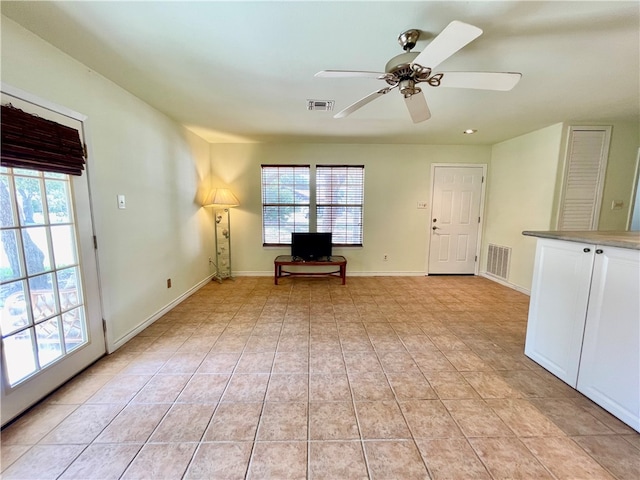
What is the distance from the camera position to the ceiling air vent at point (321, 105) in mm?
2568

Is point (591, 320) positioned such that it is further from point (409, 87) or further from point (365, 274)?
point (365, 274)

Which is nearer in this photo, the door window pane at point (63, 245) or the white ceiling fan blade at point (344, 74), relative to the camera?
the white ceiling fan blade at point (344, 74)

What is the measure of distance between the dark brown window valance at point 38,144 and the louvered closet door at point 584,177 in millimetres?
5194

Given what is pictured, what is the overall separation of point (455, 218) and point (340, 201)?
210 cm

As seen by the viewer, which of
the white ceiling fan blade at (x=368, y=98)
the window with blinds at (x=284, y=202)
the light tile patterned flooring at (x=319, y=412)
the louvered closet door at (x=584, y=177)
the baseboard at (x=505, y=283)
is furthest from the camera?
the window with blinds at (x=284, y=202)

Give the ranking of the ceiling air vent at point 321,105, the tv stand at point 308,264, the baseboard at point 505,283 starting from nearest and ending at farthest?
the ceiling air vent at point 321,105 → the baseboard at point 505,283 → the tv stand at point 308,264

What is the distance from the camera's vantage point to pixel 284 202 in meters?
4.44

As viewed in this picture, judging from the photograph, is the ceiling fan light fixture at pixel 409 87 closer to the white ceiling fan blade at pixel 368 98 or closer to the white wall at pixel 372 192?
the white ceiling fan blade at pixel 368 98

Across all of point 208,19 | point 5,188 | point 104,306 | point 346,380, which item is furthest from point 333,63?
point 104,306

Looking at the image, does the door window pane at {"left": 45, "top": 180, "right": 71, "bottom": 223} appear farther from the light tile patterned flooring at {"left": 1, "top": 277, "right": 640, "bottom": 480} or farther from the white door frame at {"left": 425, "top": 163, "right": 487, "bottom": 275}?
the white door frame at {"left": 425, "top": 163, "right": 487, "bottom": 275}

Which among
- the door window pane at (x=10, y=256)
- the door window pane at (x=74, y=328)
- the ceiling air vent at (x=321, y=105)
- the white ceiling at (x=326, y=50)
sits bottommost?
the door window pane at (x=74, y=328)

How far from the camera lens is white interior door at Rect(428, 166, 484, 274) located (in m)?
4.47

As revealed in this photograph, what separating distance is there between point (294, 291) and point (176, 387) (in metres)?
2.12

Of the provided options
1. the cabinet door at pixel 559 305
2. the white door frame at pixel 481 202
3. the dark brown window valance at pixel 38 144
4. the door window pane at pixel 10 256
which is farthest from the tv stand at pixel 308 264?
the door window pane at pixel 10 256
